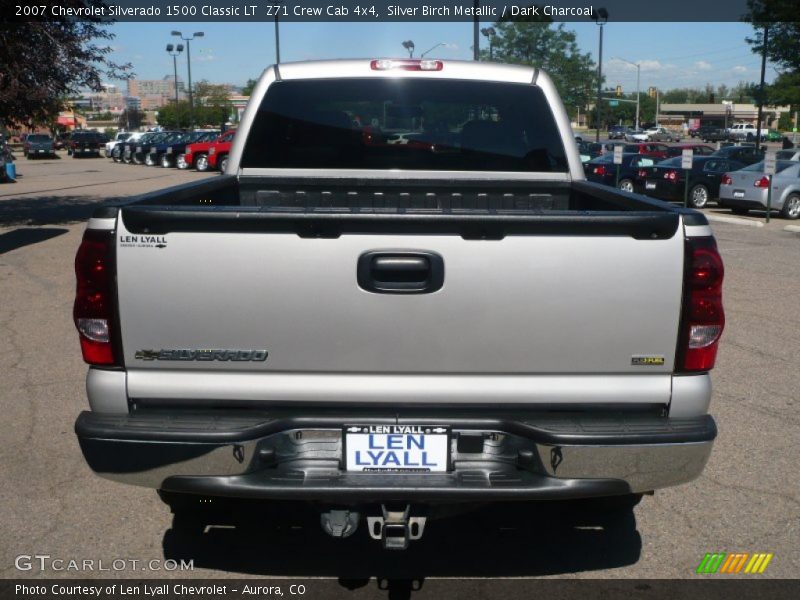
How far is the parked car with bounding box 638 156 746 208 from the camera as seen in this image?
23.1m

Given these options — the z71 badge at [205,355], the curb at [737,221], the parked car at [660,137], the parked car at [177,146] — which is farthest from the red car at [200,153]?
the parked car at [660,137]

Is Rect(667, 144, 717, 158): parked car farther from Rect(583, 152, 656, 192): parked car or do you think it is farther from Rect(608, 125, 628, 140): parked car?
Rect(608, 125, 628, 140): parked car

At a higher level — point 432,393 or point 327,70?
point 327,70

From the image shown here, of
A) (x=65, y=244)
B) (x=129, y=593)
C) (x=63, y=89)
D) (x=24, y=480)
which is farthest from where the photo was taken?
(x=63, y=89)

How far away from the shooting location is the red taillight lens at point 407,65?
5.06m

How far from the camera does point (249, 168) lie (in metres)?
5.01

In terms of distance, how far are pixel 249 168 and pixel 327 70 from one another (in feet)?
2.35

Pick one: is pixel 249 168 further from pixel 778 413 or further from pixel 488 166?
pixel 778 413

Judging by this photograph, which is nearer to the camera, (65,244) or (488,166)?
(488,166)

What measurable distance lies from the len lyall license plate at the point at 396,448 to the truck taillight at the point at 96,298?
0.92 m

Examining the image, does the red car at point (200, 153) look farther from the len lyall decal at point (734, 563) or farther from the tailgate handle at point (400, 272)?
the tailgate handle at point (400, 272)

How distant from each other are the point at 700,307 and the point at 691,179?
70.2 feet

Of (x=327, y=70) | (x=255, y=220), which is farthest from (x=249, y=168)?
(x=255, y=220)

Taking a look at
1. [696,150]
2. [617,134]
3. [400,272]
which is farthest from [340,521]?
[617,134]
